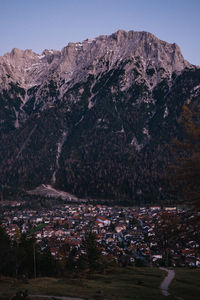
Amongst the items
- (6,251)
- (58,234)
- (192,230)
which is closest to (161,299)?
(192,230)

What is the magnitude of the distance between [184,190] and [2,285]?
25.6 m

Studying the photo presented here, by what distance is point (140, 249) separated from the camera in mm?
90125

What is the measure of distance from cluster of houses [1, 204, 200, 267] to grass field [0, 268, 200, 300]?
412 cm

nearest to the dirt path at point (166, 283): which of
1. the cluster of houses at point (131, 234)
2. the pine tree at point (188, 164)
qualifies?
the cluster of houses at point (131, 234)

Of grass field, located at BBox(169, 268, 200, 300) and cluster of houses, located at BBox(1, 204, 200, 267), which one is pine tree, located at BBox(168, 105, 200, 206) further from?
grass field, located at BBox(169, 268, 200, 300)

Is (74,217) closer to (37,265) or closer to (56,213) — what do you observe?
(56,213)

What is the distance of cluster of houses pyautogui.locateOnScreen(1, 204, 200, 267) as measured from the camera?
23781 millimetres

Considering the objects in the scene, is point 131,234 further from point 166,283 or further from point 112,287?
point 112,287

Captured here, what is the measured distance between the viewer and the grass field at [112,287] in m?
31.7

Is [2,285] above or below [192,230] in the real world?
below

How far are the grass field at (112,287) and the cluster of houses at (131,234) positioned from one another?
4124 mm

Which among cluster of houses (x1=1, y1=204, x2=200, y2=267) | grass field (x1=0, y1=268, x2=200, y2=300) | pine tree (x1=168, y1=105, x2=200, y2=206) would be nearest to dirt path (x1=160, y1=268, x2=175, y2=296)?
grass field (x1=0, y1=268, x2=200, y2=300)

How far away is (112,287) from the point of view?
36031 mm

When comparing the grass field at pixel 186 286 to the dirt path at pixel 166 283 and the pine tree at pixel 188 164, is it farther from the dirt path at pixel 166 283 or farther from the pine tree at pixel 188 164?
the pine tree at pixel 188 164
